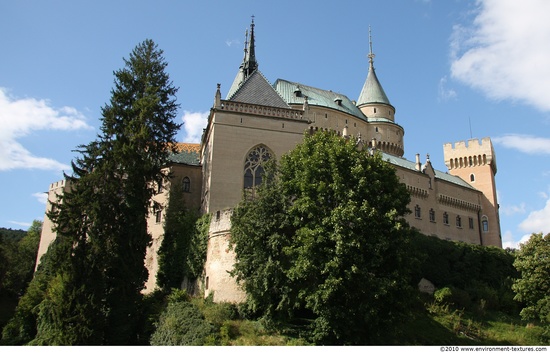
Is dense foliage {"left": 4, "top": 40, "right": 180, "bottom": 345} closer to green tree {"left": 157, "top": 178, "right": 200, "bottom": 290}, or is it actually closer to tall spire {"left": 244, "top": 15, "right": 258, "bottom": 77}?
green tree {"left": 157, "top": 178, "right": 200, "bottom": 290}

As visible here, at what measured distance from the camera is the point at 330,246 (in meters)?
23.8

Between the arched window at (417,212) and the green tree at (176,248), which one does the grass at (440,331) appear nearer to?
the green tree at (176,248)

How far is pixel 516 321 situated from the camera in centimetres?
3469

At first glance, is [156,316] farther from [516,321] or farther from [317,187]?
[516,321]

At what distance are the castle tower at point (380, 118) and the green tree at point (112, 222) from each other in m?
32.3

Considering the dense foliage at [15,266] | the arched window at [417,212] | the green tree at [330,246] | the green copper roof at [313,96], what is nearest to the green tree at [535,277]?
the green tree at [330,246]

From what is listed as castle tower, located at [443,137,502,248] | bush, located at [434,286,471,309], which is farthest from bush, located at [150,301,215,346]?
castle tower, located at [443,137,502,248]

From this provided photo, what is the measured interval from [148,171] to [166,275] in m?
6.92

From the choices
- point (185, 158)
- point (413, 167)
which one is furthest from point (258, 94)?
point (413, 167)

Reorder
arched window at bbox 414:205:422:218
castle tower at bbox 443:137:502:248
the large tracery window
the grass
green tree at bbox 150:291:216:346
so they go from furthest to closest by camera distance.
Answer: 1. castle tower at bbox 443:137:502:248
2. arched window at bbox 414:205:422:218
3. the large tracery window
4. the grass
5. green tree at bbox 150:291:216:346

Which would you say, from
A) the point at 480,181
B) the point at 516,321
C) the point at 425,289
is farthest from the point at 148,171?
the point at 480,181

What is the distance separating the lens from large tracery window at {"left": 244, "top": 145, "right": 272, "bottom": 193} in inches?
1357

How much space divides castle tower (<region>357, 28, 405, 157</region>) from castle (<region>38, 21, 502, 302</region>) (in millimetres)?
117

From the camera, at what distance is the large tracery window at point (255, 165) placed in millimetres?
34469
